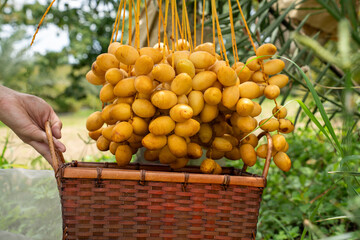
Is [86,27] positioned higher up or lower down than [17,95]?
higher up

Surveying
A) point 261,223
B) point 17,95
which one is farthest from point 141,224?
point 261,223

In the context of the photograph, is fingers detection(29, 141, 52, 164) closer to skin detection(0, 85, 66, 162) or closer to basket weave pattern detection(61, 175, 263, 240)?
skin detection(0, 85, 66, 162)

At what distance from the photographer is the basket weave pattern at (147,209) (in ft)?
1.95

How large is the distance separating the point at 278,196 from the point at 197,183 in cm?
89

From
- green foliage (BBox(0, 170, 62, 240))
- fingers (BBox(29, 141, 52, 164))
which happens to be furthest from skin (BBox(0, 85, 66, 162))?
green foliage (BBox(0, 170, 62, 240))

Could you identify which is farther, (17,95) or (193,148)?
(17,95)

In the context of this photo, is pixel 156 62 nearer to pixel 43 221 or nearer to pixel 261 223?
pixel 43 221

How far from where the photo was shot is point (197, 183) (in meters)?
0.60

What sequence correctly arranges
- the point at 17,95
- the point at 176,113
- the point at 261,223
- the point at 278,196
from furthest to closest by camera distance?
1. the point at 278,196
2. the point at 261,223
3. the point at 17,95
4. the point at 176,113

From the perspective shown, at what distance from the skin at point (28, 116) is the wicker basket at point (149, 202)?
16cm

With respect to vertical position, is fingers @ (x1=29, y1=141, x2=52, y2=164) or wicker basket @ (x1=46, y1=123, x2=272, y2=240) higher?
fingers @ (x1=29, y1=141, x2=52, y2=164)

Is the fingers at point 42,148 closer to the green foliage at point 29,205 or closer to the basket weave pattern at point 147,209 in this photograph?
the green foliage at point 29,205

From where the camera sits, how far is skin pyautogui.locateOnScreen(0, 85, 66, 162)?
764 millimetres

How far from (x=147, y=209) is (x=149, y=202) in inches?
0.5
